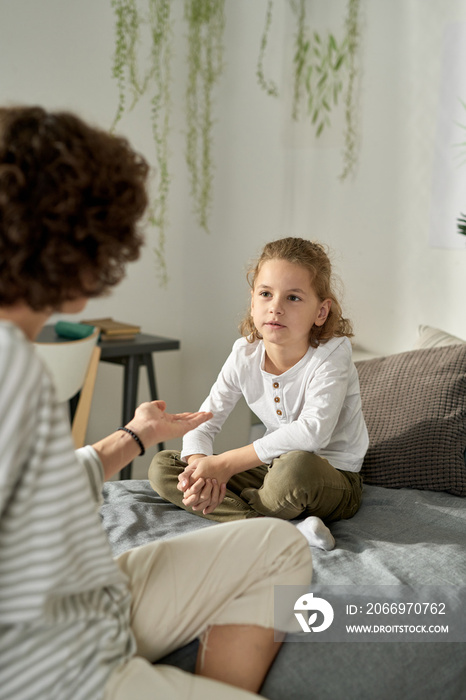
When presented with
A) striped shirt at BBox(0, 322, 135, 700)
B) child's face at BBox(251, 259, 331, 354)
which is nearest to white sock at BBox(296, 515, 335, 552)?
child's face at BBox(251, 259, 331, 354)

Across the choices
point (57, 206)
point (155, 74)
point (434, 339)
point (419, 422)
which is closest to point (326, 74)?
point (155, 74)

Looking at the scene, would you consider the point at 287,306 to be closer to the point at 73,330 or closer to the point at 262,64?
the point at 73,330

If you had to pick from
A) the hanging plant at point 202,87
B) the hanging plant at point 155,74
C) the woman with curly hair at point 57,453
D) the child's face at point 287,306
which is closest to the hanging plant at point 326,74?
the hanging plant at point 202,87

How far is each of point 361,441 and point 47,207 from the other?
122 cm

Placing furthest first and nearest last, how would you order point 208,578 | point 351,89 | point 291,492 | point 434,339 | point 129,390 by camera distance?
point 129,390
point 351,89
point 434,339
point 291,492
point 208,578

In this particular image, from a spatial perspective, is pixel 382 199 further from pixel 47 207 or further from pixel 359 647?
pixel 47 207

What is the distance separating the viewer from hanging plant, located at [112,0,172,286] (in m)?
3.23

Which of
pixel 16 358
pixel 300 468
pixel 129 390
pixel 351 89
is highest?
pixel 351 89

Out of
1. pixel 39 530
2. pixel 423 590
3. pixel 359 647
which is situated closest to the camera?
pixel 39 530

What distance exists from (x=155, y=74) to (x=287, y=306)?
210cm

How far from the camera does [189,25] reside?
11.2 ft

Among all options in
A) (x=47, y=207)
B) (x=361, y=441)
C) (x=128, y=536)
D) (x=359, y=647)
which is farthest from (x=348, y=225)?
(x=47, y=207)

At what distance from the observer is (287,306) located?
1.77m

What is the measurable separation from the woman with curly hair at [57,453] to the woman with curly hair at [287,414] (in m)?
0.64
